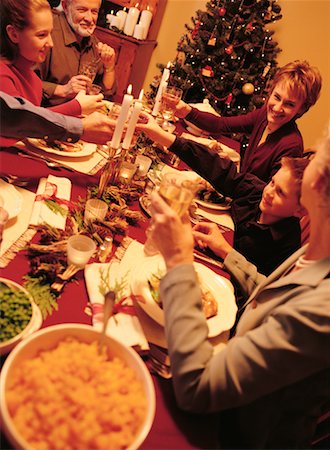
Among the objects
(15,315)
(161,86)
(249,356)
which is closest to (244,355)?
(249,356)

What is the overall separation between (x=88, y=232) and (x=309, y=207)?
709mm

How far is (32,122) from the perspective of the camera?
138 centimetres

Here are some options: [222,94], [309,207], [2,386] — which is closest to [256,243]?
[309,207]

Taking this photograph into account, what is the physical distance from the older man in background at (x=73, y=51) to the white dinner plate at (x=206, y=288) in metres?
1.73

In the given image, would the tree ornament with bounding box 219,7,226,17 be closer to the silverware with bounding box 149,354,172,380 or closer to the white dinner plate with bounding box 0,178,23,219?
the white dinner plate with bounding box 0,178,23,219

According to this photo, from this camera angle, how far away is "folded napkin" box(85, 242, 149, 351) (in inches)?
36.9

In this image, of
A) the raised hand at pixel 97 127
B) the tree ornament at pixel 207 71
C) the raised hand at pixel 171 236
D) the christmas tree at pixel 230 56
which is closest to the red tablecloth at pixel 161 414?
the raised hand at pixel 171 236

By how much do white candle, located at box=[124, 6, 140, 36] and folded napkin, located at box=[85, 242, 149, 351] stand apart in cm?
438

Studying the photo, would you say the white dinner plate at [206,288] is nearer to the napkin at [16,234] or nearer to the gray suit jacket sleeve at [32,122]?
the napkin at [16,234]

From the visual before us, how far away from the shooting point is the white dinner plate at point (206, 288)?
1042mm

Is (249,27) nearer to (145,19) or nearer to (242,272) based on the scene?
(145,19)

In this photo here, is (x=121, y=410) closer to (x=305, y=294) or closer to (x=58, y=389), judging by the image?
(x=58, y=389)

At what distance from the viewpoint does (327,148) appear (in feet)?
3.14

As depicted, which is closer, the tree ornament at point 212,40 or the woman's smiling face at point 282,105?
the woman's smiling face at point 282,105
